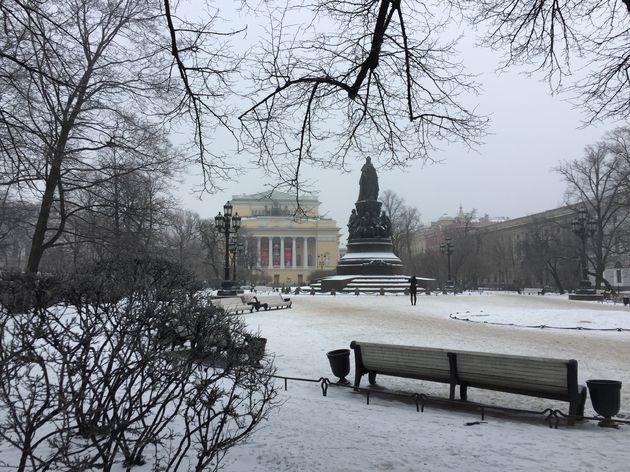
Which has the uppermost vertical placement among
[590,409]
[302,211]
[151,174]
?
[151,174]

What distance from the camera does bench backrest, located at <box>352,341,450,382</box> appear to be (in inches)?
265

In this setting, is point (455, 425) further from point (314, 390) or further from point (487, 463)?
point (314, 390)

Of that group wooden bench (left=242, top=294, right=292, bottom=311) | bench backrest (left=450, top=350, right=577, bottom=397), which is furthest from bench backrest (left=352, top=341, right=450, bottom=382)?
wooden bench (left=242, top=294, right=292, bottom=311)

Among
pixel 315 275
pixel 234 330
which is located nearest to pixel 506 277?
pixel 315 275

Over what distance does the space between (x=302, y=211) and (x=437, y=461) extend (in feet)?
12.8

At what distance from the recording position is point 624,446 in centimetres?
463

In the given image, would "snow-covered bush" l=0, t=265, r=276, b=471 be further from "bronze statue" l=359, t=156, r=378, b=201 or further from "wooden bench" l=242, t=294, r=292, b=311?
"bronze statue" l=359, t=156, r=378, b=201

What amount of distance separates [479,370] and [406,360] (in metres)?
1.04

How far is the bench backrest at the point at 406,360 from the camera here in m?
6.72

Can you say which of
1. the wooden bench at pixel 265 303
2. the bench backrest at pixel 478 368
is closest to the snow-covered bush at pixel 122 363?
the bench backrest at pixel 478 368

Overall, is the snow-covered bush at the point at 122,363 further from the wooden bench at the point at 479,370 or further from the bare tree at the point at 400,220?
the bare tree at the point at 400,220

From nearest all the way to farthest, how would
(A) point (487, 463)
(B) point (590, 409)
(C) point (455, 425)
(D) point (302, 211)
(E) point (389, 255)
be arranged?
(A) point (487, 463)
(C) point (455, 425)
(B) point (590, 409)
(D) point (302, 211)
(E) point (389, 255)

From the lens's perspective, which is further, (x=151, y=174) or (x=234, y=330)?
(x=151, y=174)

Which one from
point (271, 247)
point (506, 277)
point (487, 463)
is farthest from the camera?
point (271, 247)
